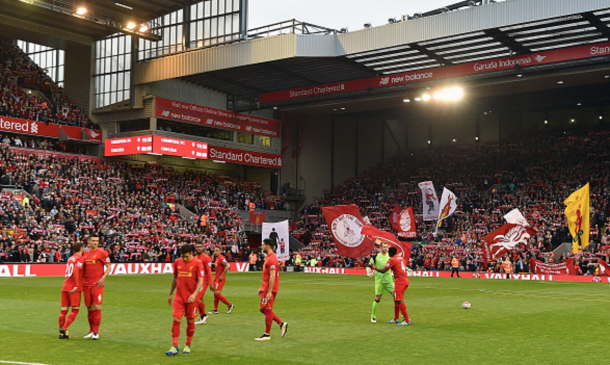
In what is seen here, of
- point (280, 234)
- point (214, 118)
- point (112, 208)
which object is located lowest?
point (280, 234)

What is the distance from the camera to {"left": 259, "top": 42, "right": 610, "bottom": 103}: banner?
44.3 metres

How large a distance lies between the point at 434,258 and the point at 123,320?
34.2 m

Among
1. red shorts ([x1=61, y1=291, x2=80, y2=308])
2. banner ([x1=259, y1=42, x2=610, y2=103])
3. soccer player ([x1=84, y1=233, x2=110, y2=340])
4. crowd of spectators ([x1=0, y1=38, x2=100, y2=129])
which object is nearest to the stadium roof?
banner ([x1=259, y1=42, x2=610, y2=103])

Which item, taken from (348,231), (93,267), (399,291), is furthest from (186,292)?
(348,231)

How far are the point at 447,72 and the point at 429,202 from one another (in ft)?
31.4

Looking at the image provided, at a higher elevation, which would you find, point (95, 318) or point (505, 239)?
point (505, 239)

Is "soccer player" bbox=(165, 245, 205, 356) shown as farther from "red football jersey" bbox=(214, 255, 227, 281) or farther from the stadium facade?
the stadium facade

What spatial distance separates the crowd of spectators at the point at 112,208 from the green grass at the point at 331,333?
16.6 metres

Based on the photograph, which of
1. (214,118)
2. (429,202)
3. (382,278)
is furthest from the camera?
(214,118)

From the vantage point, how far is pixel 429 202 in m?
51.9

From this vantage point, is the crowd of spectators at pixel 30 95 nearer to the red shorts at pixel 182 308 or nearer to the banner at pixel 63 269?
the banner at pixel 63 269

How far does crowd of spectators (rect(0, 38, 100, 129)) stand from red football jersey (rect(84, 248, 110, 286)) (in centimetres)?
4083

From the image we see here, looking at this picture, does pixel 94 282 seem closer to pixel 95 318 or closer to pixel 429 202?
pixel 95 318

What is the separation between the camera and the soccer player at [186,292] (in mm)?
11828
